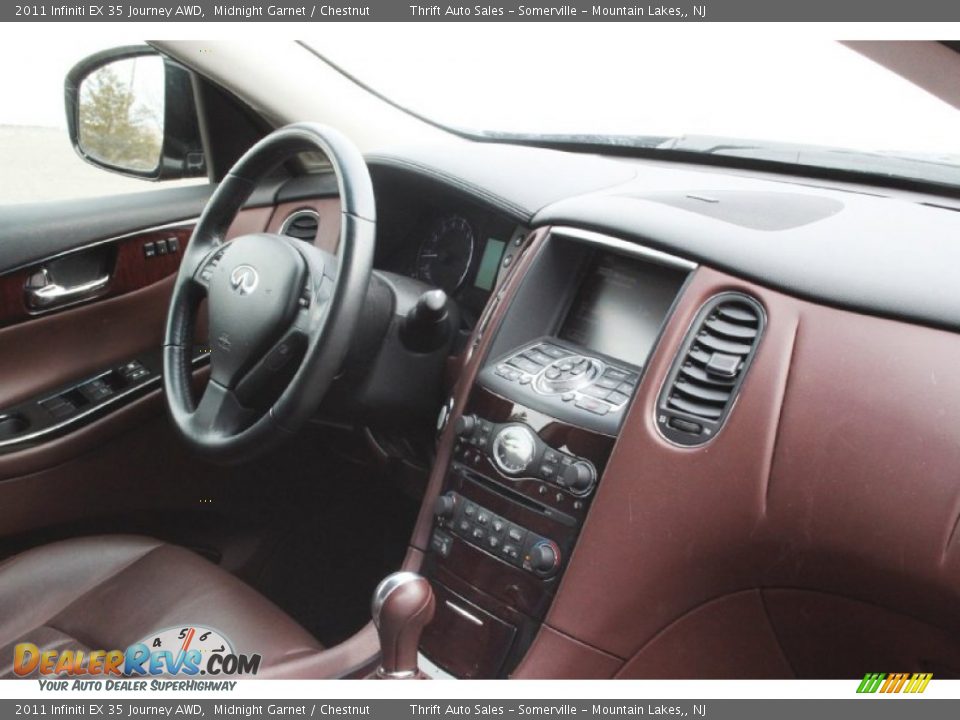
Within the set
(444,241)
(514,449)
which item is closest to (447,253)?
(444,241)

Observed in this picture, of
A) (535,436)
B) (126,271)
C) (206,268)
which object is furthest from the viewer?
(126,271)

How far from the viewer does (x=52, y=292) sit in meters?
1.87

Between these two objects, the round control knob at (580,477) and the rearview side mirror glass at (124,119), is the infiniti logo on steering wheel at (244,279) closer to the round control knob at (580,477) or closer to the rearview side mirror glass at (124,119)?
the round control knob at (580,477)

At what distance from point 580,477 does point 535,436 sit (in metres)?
0.10

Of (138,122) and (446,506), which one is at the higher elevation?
(138,122)

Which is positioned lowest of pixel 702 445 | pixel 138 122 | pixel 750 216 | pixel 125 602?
pixel 125 602

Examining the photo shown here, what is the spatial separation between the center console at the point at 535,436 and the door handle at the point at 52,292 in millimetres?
1004

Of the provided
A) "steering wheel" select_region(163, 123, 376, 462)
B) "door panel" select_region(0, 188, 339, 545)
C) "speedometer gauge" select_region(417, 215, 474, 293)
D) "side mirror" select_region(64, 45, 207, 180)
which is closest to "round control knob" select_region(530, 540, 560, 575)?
"steering wheel" select_region(163, 123, 376, 462)

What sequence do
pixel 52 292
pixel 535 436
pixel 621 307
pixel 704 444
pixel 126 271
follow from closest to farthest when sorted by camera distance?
pixel 704 444 < pixel 535 436 < pixel 621 307 < pixel 52 292 < pixel 126 271

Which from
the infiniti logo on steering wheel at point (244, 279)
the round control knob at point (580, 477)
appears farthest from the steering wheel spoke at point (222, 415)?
the round control knob at point (580, 477)

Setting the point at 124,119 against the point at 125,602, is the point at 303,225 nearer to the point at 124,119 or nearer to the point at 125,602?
the point at 124,119

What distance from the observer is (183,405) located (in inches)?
55.1

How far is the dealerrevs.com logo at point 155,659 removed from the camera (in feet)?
4.14

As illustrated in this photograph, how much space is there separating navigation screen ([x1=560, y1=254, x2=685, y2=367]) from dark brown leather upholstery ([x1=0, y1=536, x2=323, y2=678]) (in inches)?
26.2
